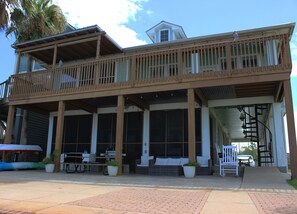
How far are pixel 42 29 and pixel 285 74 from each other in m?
11.6

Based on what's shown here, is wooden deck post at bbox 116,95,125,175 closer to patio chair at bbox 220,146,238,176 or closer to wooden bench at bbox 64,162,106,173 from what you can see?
wooden bench at bbox 64,162,106,173

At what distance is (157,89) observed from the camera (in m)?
10.1

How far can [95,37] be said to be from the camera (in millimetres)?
11953

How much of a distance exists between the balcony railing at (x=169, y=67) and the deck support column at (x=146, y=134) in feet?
6.69

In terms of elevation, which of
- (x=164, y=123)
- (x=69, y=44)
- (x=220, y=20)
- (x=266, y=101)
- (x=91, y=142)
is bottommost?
(x=91, y=142)

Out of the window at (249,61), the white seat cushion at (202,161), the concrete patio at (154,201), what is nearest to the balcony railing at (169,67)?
the window at (249,61)

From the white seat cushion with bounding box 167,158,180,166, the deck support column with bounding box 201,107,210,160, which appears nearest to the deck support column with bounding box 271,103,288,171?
the deck support column with bounding box 201,107,210,160

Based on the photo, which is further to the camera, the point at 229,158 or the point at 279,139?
the point at 279,139

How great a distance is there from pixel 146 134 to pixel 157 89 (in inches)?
129

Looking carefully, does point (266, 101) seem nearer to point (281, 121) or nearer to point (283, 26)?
point (281, 121)

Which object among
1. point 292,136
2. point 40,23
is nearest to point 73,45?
point 40,23

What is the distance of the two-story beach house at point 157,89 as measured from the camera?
31.2 ft

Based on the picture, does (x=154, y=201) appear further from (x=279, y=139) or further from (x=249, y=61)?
(x=279, y=139)

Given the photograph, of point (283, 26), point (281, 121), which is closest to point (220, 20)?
point (283, 26)
